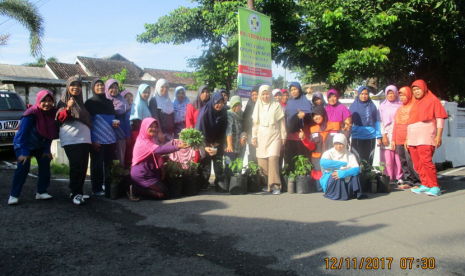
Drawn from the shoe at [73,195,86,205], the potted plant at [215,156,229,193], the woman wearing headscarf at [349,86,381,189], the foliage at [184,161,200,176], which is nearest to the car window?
the shoe at [73,195,86,205]

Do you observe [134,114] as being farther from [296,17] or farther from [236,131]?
[296,17]

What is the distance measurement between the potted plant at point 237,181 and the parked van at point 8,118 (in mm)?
7164

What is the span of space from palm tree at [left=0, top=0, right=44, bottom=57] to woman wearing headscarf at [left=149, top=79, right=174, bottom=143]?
1090cm

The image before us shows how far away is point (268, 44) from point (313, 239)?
693 cm

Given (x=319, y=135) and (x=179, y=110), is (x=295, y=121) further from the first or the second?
(x=179, y=110)

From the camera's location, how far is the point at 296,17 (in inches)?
601

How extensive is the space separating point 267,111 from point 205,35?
11.5 m

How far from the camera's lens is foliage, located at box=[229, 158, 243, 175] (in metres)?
6.54

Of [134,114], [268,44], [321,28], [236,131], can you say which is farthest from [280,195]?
[321,28]

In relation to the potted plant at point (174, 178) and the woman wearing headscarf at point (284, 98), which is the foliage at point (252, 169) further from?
the woman wearing headscarf at point (284, 98)

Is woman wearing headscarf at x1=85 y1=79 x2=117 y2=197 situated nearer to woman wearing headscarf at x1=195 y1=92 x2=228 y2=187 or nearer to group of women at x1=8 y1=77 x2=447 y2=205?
group of women at x1=8 y1=77 x2=447 y2=205

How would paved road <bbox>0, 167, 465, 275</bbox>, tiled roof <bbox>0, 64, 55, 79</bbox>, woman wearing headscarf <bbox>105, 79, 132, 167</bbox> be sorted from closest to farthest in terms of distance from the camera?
paved road <bbox>0, 167, 465, 275</bbox>, woman wearing headscarf <bbox>105, 79, 132, 167</bbox>, tiled roof <bbox>0, 64, 55, 79</bbox>

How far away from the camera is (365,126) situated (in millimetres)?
7402

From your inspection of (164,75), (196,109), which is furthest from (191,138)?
(164,75)
